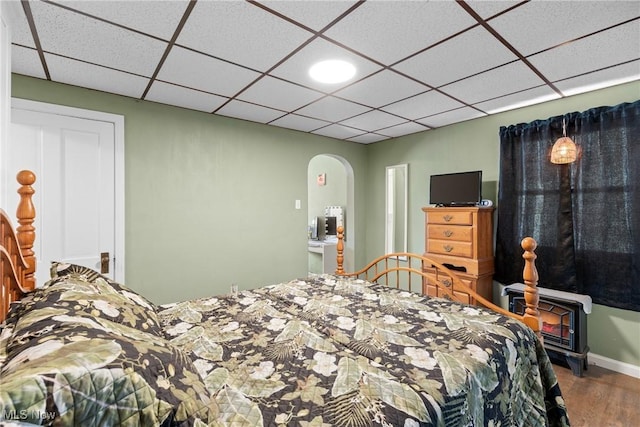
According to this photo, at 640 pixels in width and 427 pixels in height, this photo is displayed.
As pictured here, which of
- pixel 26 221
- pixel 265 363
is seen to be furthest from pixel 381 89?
pixel 26 221

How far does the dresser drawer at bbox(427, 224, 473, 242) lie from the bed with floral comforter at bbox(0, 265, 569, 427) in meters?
1.34

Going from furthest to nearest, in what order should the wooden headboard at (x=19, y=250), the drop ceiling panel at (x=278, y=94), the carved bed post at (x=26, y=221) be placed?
1. the drop ceiling panel at (x=278, y=94)
2. the carved bed post at (x=26, y=221)
3. the wooden headboard at (x=19, y=250)

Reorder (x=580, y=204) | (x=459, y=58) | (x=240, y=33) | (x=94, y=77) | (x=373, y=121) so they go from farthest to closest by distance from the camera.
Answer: (x=373, y=121), (x=580, y=204), (x=94, y=77), (x=459, y=58), (x=240, y=33)

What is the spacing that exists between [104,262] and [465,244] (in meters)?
3.43

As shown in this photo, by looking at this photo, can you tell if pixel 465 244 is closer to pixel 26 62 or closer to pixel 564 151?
pixel 564 151

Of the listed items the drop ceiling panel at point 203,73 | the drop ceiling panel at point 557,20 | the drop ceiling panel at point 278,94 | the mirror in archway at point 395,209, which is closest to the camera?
the drop ceiling panel at point 557,20

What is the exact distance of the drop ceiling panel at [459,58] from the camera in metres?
1.85

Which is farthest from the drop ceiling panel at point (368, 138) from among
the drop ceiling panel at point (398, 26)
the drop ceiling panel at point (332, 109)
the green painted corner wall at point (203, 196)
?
the drop ceiling panel at point (398, 26)

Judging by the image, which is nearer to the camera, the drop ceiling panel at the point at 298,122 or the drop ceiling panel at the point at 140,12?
the drop ceiling panel at the point at 140,12

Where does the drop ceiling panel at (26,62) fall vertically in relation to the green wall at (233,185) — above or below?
above

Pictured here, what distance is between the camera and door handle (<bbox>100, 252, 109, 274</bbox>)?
2680 mm

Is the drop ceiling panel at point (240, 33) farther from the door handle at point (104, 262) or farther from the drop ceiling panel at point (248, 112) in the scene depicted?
the door handle at point (104, 262)

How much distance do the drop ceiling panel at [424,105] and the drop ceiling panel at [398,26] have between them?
34.1 inches

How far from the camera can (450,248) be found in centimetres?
327
